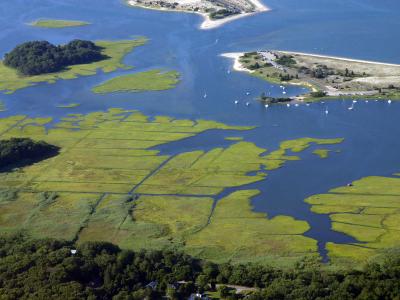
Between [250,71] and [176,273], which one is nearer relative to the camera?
[176,273]

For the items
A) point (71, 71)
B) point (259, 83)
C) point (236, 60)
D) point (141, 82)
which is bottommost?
point (259, 83)

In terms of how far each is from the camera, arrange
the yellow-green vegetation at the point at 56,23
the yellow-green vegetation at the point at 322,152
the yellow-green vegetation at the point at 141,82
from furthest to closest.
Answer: the yellow-green vegetation at the point at 56,23 < the yellow-green vegetation at the point at 141,82 < the yellow-green vegetation at the point at 322,152

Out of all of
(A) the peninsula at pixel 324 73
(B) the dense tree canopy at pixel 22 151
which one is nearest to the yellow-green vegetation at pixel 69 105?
(B) the dense tree canopy at pixel 22 151

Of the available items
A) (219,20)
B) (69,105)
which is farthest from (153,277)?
(219,20)

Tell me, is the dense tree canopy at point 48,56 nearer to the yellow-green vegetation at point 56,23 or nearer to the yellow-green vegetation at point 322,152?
the yellow-green vegetation at point 56,23

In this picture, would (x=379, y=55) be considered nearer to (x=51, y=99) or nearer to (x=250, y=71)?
(x=250, y=71)

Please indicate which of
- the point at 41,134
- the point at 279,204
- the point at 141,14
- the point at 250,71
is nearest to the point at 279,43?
the point at 250,71

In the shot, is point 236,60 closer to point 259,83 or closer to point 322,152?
point 259,83
